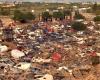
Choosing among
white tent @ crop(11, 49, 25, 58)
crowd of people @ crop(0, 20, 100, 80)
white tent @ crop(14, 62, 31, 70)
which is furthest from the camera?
A: white tent @ crop(11, 49, 25, 58)

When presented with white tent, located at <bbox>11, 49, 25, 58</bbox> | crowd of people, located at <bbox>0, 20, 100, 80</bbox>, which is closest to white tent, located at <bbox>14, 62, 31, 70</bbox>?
crowd of people, located at <bbox>0, 20, 100, 80</bbox>

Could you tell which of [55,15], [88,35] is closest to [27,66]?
[88,35]

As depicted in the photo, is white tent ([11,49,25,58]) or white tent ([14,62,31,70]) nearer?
white tent ([14,62,31,70])

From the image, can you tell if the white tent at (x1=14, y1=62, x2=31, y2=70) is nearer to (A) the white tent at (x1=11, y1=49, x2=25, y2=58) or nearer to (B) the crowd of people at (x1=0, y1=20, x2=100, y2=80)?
(B) the crowd of people at (x1=0, y1=20, x2=100, y2=80)

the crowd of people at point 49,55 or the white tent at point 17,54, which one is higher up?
the white tent at point 17,54

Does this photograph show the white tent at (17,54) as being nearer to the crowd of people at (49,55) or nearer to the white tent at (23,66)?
the crowd of people at (49,55)

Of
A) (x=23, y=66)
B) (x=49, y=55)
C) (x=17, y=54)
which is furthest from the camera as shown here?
(x=49, y=55)

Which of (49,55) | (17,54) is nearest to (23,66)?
(17,54)

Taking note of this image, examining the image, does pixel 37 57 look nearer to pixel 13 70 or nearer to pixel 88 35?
pixel 13 70

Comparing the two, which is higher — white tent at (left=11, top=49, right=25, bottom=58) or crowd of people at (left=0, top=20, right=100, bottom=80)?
white tent at (left=11, top=49, right=25, bottom=58)

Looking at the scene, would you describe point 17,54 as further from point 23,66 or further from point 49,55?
point 23,66

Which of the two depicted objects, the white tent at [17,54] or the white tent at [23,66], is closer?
the white tent at [23,66]

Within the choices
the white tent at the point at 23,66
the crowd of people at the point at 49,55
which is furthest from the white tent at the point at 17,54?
the white tent at the point at 23,66
